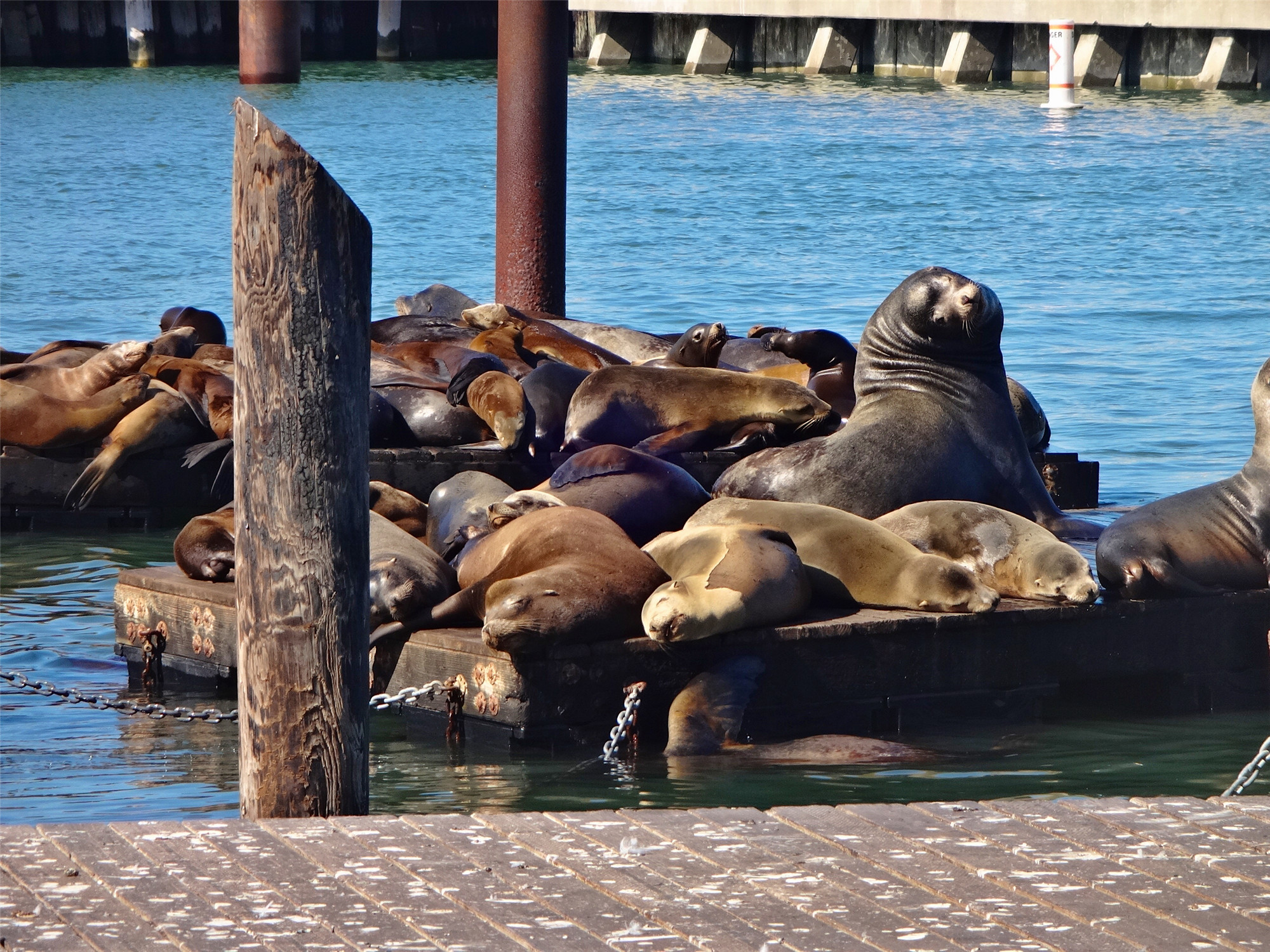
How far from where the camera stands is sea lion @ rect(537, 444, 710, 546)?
21.6ft

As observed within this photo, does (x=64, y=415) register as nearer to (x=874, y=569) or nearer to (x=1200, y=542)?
(x=874, y=569)

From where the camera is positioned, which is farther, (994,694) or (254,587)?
(994,694)

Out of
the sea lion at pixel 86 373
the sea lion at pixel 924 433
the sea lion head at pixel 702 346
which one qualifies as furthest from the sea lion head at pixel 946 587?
the sea lion at pixel 86 373

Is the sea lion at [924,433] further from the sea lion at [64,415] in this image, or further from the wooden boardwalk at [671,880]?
the wooden boardwalk at [671,880]

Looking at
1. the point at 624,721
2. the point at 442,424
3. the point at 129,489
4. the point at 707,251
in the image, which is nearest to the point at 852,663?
the point at 624,721

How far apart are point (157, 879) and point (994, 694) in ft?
10.5

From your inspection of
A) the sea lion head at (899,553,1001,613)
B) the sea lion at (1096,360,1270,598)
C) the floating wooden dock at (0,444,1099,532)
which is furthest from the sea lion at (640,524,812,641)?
the floating wooden dock at (0,444,1099,532)

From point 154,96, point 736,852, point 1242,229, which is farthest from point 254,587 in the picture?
point 154,96

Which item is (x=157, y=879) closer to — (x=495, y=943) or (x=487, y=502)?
(x=495, y=943)

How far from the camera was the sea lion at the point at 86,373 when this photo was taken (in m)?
9.25

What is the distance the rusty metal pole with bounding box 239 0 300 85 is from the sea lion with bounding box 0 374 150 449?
25833mm

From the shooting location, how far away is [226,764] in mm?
5641

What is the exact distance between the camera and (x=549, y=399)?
856 centimetres

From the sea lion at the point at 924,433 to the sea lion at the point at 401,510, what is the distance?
44.1 inches
